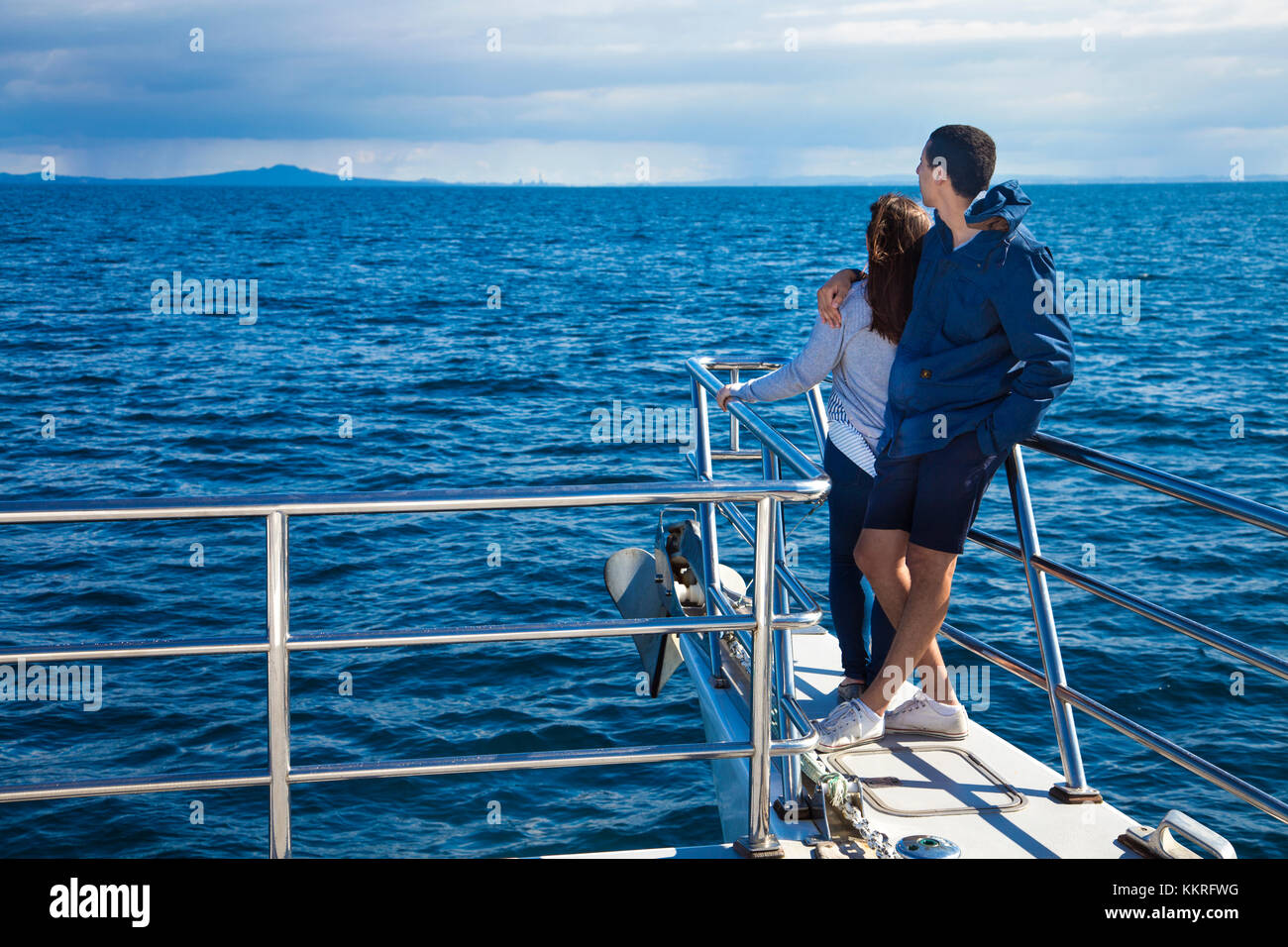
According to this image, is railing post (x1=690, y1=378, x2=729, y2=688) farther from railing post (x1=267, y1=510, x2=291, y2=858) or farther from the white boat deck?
railing post (x1=267, y1=510, x2=291, y2=858)

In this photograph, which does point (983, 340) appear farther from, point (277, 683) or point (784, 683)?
point (277, 683)

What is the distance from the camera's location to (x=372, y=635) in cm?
260

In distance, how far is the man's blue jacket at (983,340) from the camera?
3.09 m

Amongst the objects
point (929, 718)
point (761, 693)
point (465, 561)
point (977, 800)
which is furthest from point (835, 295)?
point (465, 561)

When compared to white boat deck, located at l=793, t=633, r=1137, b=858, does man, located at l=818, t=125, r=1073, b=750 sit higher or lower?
higher

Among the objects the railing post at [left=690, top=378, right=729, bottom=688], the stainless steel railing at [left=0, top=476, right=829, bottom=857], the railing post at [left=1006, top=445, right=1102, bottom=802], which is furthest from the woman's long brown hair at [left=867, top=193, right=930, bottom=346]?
the railing post at [left=690, top=378, right=729, bottom=688]

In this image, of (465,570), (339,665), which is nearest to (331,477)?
(465,570)

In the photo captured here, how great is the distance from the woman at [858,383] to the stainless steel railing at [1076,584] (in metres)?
0.21

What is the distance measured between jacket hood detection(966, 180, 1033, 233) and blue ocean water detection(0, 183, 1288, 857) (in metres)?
4.37

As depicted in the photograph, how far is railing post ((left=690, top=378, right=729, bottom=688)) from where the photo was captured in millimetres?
4242

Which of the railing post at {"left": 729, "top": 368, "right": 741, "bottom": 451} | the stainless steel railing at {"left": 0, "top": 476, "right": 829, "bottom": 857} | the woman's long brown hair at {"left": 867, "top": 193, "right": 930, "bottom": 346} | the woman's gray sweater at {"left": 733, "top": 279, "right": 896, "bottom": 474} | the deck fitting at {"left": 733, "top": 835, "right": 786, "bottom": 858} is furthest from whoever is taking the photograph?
the railing post at {"left": 729, "top": 368, "right": 741, "bottom": 451}

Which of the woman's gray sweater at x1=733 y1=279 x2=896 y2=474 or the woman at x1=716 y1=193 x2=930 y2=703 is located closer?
the woman at x1=716 y1=193 x2=930 y2=703

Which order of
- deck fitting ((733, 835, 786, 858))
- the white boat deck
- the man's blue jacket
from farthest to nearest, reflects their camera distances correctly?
the white boat deck
the man's blue jacket
deck fitting ((733, 835, 786, 858))

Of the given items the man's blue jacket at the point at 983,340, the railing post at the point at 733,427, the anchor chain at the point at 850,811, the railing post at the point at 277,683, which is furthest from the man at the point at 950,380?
the railing post at the point at 277,683
